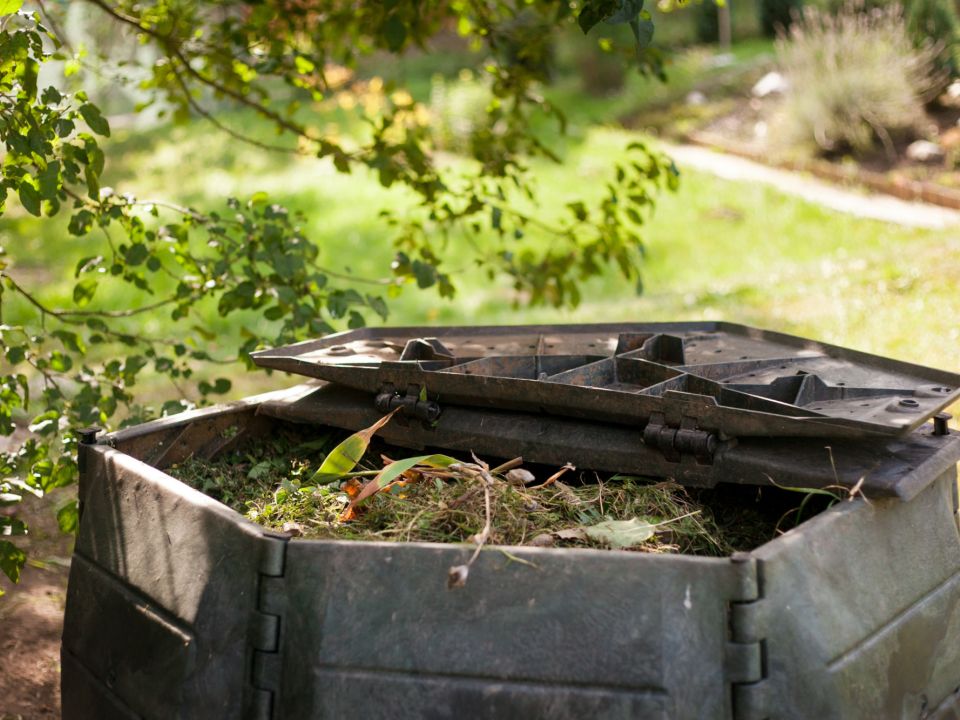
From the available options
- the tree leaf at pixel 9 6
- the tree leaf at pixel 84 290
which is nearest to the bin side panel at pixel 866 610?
the tree leaf at pixel 9 6

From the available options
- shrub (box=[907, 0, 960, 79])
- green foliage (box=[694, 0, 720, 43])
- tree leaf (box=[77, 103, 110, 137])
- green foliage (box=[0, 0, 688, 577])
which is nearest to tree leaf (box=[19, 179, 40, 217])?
green foliage (box=[0, 0, 688, 577])

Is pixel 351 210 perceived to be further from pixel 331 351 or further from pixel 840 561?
pixel 840 561

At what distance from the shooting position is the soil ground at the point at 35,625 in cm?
344

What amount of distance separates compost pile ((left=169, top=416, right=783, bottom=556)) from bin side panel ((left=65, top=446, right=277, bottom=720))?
0.26 metres

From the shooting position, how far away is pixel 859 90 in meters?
10.7

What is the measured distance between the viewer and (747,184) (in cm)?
1065

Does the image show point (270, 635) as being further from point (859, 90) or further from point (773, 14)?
point (773, 14)

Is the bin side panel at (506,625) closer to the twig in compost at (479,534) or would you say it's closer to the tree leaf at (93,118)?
the twig in compost at (479,534)

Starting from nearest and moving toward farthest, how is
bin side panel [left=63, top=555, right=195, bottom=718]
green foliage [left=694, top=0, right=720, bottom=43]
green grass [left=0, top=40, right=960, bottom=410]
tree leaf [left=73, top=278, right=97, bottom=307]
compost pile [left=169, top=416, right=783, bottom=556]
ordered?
bin side panel [left=63, top=555, right=195, bottom=718] < compost pile [left=169, top=416, right=783, bottom=556] < tree leaf [left=73, top=278, right=97, bottom=307] < green grass [left=0, top=40, right=960, bottom=410] < green foliage [left=694, top=0, right=720, bottom=43]

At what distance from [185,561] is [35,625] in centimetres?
199

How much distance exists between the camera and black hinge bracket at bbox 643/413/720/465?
235cm

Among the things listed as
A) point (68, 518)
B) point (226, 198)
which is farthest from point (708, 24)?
point (68, 518)

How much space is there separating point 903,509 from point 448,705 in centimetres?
101

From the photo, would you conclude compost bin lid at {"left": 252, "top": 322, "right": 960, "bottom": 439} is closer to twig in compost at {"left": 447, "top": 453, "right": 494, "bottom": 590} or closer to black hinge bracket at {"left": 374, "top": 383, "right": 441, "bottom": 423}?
black hinge bracket at {"left": 374, "top": 383, "right": 441, "bottom": 423}
